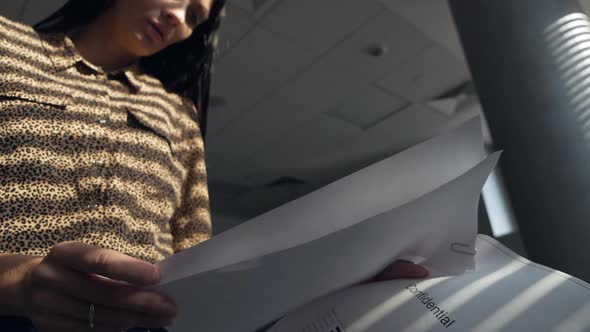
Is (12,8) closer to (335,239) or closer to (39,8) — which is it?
(39,8)

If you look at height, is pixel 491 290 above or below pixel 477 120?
below

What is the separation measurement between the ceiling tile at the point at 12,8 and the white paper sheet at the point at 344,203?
2471 millimetres

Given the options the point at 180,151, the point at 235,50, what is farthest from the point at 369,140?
the point at 180,151

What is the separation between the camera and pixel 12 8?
82.7 inches

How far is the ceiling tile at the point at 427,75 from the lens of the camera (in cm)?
269

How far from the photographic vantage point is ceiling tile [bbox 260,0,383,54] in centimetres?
219

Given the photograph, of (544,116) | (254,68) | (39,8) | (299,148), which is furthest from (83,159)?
(299,148)

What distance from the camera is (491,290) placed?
28cm

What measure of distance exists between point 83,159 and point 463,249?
1.68 feet

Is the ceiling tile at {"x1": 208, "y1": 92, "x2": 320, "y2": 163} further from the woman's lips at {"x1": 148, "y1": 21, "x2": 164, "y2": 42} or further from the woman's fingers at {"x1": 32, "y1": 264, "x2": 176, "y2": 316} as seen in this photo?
the woman's fingers at {"x1": 32, "y1": 264, "x2": 176, "y2": 316}

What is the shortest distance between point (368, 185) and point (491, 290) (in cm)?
12

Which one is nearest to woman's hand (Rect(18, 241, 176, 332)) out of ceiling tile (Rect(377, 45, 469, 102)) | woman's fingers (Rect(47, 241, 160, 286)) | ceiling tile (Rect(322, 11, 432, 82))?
woman's fingers (Rect(47, 241, 160, 286))

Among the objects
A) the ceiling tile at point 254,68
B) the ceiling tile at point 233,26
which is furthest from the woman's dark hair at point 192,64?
the ceiling tile at point 254,68

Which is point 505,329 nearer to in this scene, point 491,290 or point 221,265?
Result: point 491,290
